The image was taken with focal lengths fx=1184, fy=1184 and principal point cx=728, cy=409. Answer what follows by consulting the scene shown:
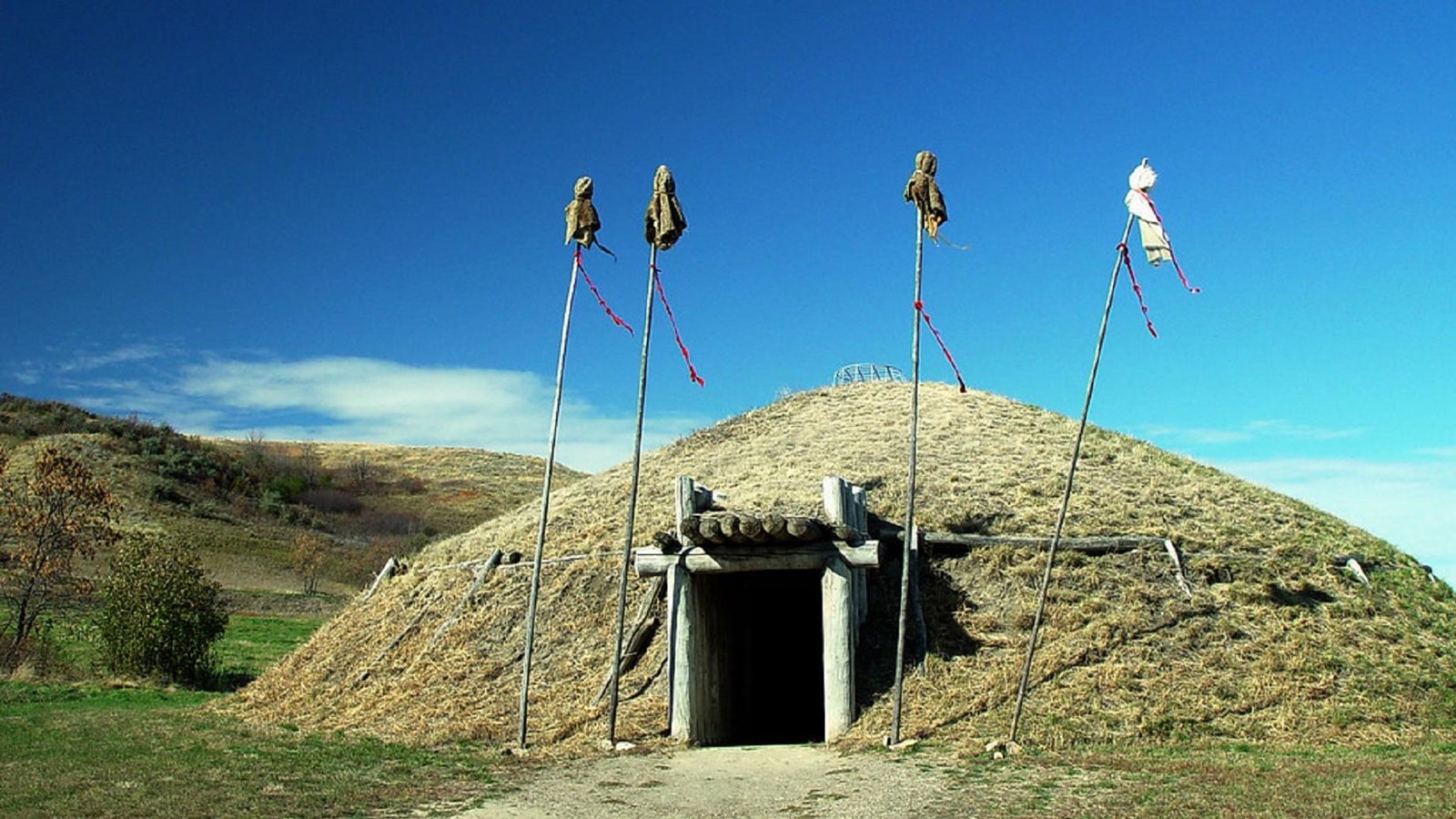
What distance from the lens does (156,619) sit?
2636cm

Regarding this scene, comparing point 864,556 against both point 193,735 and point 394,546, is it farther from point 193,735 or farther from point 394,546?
point 394,546

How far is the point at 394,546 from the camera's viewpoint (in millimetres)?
64312

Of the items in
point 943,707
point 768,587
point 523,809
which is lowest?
point 523,809

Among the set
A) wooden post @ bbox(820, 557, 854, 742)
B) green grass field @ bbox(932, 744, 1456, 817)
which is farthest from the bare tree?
green grass field @ bbox(932, 744, 1456, 817)

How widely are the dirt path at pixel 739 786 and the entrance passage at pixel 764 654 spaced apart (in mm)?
2349

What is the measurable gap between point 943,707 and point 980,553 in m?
3.59

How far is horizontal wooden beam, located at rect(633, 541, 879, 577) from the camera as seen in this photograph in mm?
16016

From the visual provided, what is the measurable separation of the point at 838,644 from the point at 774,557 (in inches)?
57.0

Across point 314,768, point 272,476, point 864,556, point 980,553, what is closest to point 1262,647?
point 980,553

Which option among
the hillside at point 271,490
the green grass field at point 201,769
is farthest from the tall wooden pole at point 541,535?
the hillside at point 271,490

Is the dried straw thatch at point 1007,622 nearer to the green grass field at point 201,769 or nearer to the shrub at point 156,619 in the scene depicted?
the green grass field at point 201,769

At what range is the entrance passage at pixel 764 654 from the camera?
57.7 ft

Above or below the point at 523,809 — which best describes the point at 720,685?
above

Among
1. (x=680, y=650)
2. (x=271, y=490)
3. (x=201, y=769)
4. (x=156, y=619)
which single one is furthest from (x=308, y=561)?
(x=680, y=650)
